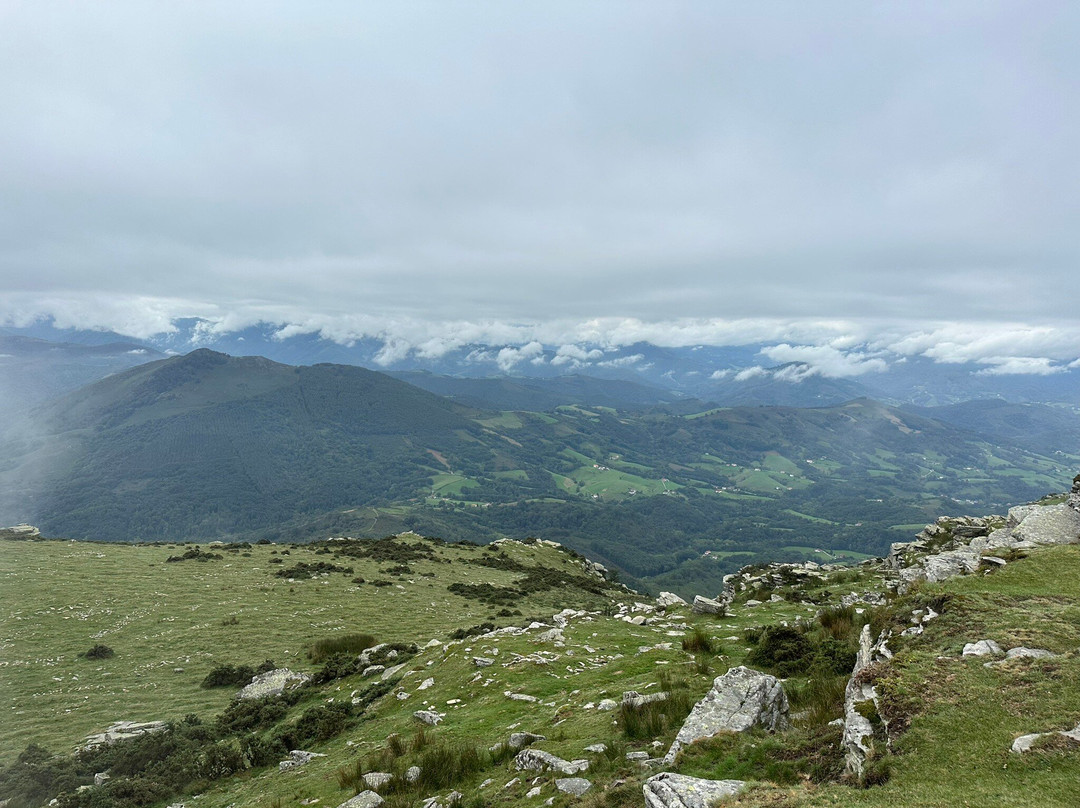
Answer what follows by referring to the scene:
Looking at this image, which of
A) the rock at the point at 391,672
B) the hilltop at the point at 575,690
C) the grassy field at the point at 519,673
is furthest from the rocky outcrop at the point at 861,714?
the rock at the point at 391,672

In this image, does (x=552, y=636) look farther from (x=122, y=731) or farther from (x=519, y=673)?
(x=122, y=731)

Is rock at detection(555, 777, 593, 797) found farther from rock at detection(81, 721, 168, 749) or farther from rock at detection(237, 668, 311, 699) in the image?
rock at detection(237, 668, 311, 699)

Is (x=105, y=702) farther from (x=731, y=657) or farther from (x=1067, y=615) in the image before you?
(x=1067, y=615)

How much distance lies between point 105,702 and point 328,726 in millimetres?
11092

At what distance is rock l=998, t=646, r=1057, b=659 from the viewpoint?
9344 millimetres

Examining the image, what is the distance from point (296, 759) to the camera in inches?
634

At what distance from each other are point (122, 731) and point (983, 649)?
2770 centimetres

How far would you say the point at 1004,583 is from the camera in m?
13.4

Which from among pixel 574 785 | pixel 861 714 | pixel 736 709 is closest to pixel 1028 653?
pixel 861 714

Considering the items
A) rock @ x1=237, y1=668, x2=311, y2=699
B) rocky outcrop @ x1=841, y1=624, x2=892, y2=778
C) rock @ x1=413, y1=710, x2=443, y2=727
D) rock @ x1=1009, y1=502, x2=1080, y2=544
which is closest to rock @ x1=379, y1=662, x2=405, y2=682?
rock @ x1=237, y1=668, x2=311, y2=699

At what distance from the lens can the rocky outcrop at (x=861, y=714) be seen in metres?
8.10

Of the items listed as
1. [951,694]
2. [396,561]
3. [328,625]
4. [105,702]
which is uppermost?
[951,694]

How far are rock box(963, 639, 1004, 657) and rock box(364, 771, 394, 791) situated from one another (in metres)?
13.8

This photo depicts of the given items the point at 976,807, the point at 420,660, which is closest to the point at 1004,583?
the point at 976,807
